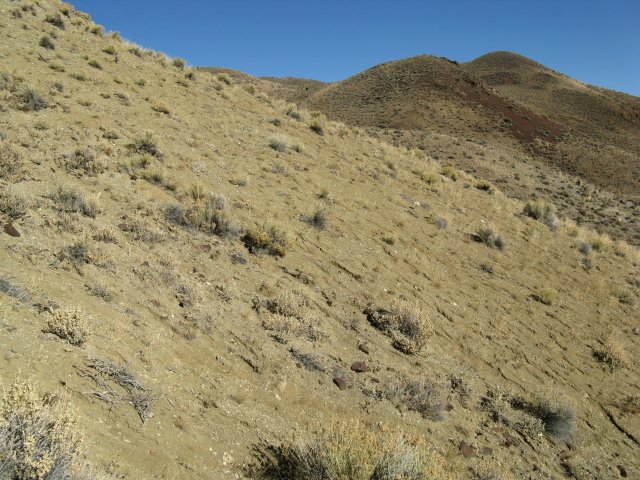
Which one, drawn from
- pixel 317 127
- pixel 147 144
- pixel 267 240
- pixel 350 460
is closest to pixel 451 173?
pixel 317 127

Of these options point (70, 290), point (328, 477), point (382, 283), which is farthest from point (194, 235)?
point (328, 477)

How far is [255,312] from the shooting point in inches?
294

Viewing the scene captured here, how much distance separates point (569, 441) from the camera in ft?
23.7

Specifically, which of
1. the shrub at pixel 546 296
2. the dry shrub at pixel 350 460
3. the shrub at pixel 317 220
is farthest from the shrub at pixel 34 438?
the shrub at pixel 546 296

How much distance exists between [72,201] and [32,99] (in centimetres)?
500

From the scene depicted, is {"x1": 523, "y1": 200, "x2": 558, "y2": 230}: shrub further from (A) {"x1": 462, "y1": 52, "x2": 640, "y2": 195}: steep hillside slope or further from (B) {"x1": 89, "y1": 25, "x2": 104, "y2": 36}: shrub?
(B) {"x1": 89, "y1": 25, "x2": 104, "y2": 36}: shrub

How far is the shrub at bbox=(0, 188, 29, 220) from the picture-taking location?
21.8 feet

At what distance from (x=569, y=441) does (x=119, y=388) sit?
23.2ft

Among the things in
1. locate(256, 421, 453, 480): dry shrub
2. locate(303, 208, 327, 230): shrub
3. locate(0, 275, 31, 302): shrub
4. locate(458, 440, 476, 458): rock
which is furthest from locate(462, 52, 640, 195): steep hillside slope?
locate(0, 275, 31, 302): shrub

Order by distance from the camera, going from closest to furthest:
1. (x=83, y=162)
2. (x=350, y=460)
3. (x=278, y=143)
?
(x=350, y=460), (x=83, y=162), (x=278, y=143)

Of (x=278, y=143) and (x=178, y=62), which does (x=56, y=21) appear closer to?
(x=178, y=62)

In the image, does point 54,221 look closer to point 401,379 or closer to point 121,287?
point 121,287

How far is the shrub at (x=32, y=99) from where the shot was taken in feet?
34.9

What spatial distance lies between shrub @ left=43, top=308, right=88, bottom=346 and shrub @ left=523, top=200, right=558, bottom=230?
59.5ft
